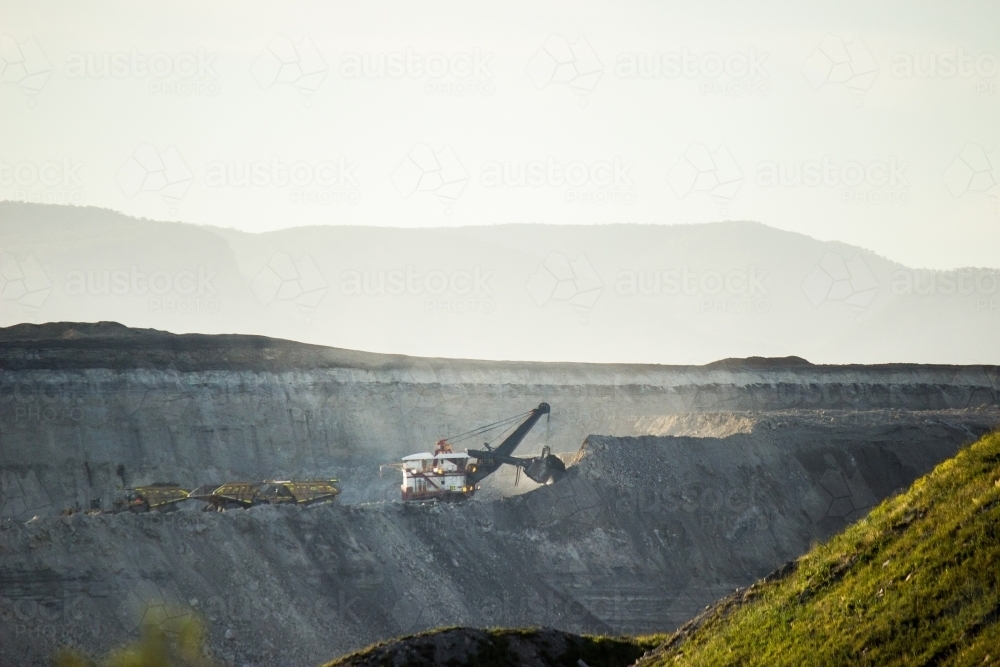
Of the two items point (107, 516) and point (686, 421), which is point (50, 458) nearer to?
point (107, 516)

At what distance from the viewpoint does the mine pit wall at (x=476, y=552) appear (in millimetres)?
29234

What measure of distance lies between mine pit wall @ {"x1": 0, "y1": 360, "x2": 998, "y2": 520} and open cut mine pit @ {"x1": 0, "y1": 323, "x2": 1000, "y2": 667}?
0.09 metres

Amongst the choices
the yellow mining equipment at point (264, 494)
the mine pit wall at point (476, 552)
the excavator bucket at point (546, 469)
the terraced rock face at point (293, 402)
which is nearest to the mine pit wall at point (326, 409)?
the terraced rock face at point (293, 402)

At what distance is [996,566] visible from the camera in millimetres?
11922

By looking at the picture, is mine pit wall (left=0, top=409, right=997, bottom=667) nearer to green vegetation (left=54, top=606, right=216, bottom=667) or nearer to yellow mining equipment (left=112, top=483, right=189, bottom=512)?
green vegetation (left=54, top=606, right=216, bottom=667)

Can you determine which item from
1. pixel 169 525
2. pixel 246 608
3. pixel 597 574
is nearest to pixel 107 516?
pixel 169 525

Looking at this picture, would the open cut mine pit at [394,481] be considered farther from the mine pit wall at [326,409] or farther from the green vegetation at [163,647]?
the green vegetation at [163,647]

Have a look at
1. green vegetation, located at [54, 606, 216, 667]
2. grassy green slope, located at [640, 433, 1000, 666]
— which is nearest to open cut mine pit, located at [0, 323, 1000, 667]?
green vegetation, located at [54, 606, 216, 667]

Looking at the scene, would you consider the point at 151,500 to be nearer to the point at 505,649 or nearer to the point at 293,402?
the point at 293,402

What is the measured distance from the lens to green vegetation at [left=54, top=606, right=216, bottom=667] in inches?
1032

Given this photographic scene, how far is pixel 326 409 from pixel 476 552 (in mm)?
16784

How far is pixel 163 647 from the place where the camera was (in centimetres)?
2731

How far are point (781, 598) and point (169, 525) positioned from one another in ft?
68.5

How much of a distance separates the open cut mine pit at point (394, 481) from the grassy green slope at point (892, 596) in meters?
16.3
